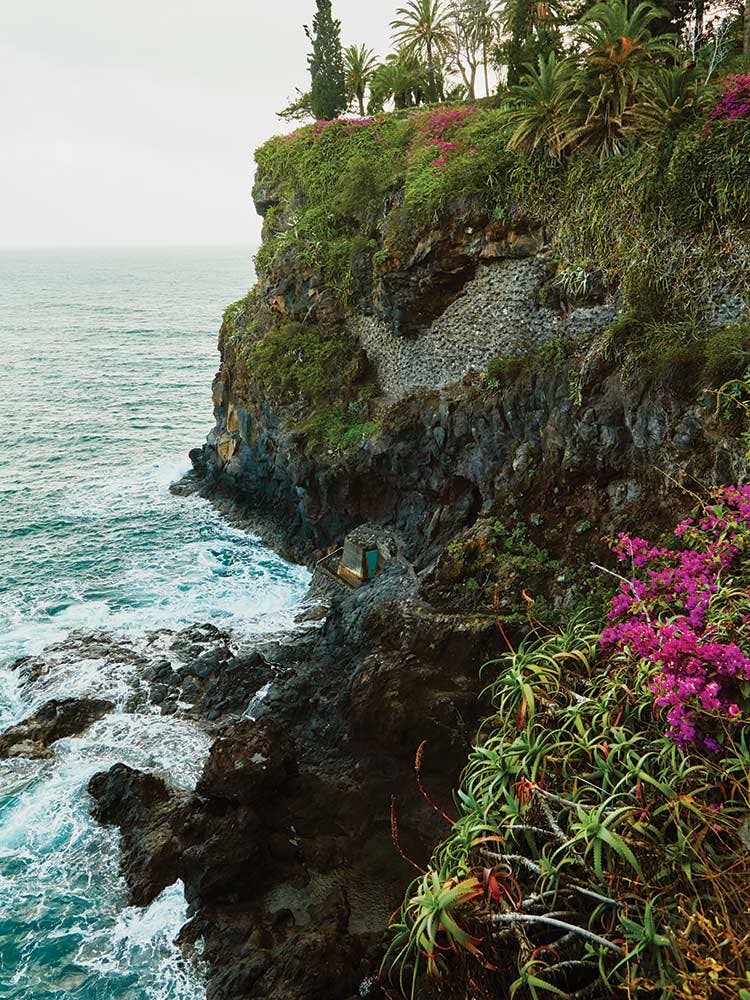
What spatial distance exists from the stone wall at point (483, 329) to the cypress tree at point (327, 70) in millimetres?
13520

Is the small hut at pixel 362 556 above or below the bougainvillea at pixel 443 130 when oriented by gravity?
below

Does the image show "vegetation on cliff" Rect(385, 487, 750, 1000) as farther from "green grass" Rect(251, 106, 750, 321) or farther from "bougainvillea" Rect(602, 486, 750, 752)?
"green grass" Rect(251, 106, 750, 321)

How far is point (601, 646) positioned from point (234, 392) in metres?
21.5

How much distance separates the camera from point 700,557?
29.3 ft

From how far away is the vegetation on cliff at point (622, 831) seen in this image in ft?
19.3

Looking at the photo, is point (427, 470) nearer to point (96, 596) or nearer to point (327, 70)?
point (96, 596)

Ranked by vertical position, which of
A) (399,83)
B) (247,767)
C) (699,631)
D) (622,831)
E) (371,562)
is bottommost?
(247,767)

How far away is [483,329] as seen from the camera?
737 inches

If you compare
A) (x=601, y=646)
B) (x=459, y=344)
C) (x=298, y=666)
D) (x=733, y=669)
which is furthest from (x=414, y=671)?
(x=459, y=344)

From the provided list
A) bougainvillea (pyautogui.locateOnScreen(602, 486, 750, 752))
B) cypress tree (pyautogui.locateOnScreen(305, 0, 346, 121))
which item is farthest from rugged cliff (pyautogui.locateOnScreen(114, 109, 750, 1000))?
cypress tree (pyautogui.locateOnScreen(305, 0, 346, 121))

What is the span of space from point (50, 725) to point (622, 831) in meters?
14.4

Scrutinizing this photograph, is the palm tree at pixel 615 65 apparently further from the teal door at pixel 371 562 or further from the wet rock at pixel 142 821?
the wet rock at pixel 142 821

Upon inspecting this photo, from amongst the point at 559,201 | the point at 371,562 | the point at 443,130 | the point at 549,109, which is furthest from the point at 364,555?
the point at 443,130

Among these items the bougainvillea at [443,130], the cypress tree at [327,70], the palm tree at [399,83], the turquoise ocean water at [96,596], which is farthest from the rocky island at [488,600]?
the palm tree at [399,83]
